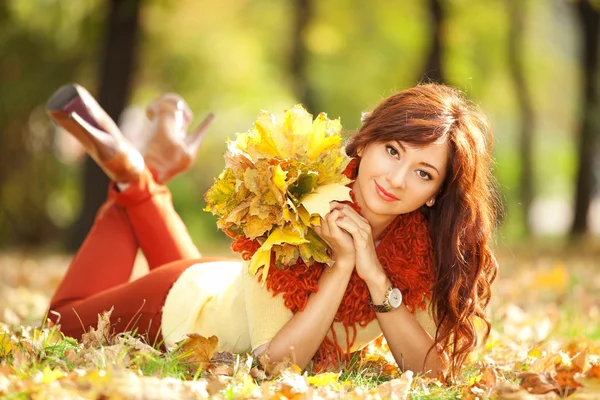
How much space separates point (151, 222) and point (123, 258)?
0.23 meters

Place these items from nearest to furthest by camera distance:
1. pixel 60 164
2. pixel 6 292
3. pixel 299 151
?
1. pixel 299 151
2. pixel 6 292
3. pixel 60 164

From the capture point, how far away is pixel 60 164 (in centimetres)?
1333

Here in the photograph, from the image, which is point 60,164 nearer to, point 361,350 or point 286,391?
point 361,350

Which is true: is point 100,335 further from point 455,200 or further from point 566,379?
point 566,379

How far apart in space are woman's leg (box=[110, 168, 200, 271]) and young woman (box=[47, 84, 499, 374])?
47cm

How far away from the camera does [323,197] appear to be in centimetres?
286

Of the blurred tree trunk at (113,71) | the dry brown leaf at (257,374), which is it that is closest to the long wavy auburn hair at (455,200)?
the dry brown leaf at (257,374)

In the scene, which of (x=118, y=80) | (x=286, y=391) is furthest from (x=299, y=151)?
(x=118, y=80)

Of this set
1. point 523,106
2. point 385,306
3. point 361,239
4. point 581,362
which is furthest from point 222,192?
point 523,106

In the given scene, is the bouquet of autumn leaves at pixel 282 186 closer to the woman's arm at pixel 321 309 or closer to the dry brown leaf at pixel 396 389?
the woman's arm at pixel 321 309

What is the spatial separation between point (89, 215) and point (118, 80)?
1.83 meters

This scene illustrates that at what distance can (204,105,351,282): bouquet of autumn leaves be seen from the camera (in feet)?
9.21

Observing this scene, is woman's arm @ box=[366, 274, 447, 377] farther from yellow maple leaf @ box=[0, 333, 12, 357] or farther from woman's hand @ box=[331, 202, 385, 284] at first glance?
yellow maple leaf @ box=[0, 333, 12, 357]

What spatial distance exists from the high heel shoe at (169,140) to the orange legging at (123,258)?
212mm
